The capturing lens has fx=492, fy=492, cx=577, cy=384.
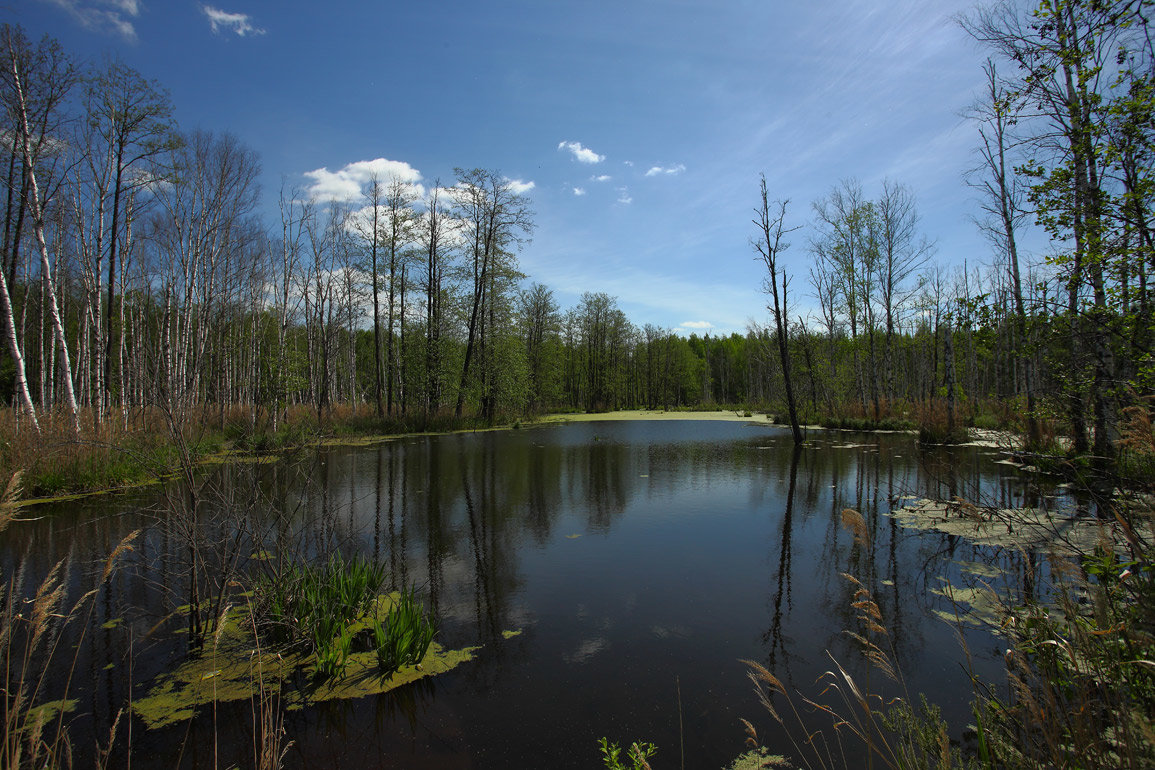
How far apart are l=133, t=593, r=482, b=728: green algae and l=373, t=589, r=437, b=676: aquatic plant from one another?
0.07 meters

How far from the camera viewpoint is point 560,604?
5.09m

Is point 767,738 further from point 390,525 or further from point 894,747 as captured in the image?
point 390,525

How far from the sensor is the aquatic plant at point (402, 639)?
3.82 m

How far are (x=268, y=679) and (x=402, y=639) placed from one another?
3.27ft

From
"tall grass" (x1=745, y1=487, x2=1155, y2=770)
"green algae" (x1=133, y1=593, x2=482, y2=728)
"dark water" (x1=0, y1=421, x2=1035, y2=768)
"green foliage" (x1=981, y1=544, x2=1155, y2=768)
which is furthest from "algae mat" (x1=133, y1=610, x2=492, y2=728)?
"green foliage" (x1=981, y1=544, x2=1155, y2=768)

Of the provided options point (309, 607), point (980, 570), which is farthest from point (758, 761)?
point (980, 570)

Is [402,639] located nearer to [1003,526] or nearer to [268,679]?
[268,679]

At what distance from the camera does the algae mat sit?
3439mm

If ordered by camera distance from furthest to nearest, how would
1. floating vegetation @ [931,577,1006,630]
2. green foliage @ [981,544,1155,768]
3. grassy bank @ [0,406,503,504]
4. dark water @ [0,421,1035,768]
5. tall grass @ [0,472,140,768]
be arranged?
grassy bank @ [0,406,503,504]
floating vegetation @ [931,577,1006,630]
dark water @ [0,421,1035,768]
tall grass @ [0,472,140,768]
green foliage @ [981,544,1155,768]

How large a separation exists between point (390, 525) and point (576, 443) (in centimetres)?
1232

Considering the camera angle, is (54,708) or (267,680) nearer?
(54,708)

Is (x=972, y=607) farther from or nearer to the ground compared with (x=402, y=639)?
nearer to the ground

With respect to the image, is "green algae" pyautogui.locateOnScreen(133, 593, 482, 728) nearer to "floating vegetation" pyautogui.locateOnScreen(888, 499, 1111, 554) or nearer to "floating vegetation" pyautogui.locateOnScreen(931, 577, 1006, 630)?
"floating vegetation" pyautogui.locateOnScreen(931, 577, 1006, 630)

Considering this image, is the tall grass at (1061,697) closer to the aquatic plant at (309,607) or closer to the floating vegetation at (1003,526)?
the floating vegetation at (1003,526)
